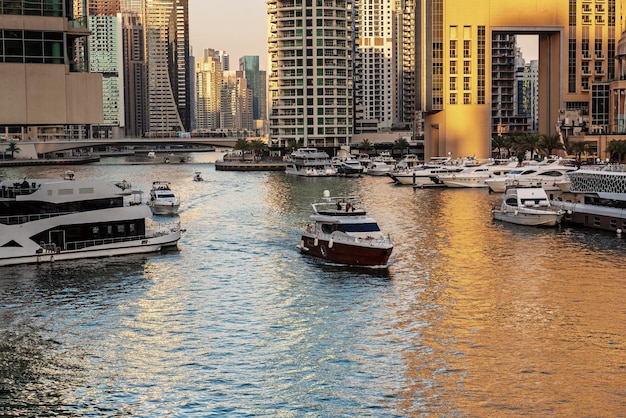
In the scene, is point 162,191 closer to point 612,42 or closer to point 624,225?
point 624,225

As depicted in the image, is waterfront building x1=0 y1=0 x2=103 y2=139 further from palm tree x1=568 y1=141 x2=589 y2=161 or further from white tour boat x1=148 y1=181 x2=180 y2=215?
palm tree x1=568 y1=141 x2=589 y2=161

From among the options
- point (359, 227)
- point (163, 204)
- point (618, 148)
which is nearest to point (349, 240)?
point (359, 227)

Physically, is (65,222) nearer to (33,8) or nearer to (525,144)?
(33,8)

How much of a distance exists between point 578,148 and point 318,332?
118 metres

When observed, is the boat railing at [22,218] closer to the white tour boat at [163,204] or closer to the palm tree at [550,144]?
the white tour boat at [163,204]

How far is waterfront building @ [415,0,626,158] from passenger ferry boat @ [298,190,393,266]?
117 m

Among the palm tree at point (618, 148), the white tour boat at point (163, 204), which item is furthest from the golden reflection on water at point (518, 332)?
the palm tree at point (618, 148)

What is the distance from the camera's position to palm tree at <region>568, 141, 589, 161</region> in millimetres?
152750

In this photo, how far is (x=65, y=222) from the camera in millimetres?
62125

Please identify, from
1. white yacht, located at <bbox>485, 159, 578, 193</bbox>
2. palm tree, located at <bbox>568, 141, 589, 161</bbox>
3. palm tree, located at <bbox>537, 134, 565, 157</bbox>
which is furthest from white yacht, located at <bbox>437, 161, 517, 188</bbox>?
palm tree, located at <bbox>537, 134, 565, 157</bbox>

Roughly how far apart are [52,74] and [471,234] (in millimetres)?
52840

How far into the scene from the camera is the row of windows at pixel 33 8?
28.5 meters

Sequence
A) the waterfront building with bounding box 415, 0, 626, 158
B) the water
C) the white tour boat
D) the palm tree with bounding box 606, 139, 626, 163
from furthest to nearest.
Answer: the waterfront building with bounding box 415, 0, 626, 158
the palm tree with bounding box 606, 139, 626, 163
the white tour boat
the water

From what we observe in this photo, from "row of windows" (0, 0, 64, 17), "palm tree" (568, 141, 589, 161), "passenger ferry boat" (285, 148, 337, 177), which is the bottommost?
"passenger ferry boat" (285, 148, 337, 177)
